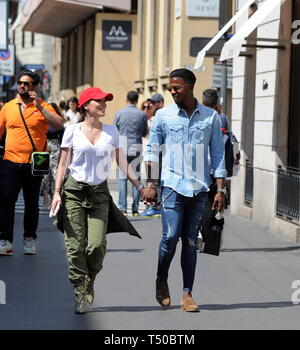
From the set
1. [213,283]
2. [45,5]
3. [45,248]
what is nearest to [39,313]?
[213,283]

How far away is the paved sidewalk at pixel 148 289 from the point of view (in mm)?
8594

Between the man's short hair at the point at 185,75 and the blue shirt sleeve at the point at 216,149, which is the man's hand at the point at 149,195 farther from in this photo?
the man's short hair at the point at 185,75

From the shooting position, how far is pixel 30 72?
12.0 metres

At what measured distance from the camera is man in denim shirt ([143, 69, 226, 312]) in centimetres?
905

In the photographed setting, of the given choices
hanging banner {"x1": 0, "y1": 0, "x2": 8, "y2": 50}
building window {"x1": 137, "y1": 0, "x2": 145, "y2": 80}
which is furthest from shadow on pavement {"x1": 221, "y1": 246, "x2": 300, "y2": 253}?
hanging banner {"x1": 0, "y1": 0, "x2": 8, "y2": 50}

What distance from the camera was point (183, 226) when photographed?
30.2ft

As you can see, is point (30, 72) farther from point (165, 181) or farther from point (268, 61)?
point (268, 61)

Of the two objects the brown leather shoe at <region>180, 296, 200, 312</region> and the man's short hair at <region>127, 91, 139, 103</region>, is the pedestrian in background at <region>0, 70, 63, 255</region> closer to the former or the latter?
the brown leather shoe at <region>180, 296, 200, 312</region>

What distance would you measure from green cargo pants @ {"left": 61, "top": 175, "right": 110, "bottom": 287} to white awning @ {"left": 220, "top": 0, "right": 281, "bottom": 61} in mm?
4530

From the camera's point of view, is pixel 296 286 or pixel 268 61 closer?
pixel 296 286

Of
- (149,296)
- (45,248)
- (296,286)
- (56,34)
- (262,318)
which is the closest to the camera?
(262,318)

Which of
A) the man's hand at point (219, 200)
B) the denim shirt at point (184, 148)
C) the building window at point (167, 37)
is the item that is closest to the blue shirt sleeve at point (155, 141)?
the denim shirt at point (184, 148)

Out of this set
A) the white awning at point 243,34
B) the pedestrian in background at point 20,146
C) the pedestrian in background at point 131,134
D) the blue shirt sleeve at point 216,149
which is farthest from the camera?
the pedestrian in background at point 131,134

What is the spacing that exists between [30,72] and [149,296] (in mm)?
3251
